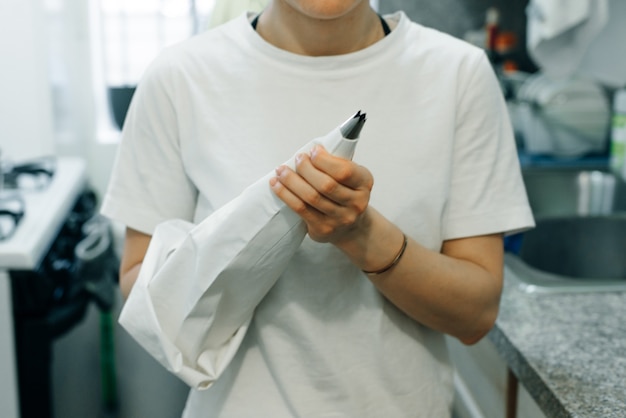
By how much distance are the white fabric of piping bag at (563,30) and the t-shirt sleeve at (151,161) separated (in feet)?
3.82

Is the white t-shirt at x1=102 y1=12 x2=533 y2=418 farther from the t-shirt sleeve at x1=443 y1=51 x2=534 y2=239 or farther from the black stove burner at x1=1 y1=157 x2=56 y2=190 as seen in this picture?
the black stove burner at x1=1 y1=157 x2=56 y2=190

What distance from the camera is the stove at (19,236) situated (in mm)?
1428

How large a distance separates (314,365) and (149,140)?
1.01ft

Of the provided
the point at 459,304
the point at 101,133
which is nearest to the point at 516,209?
the point at 459,304

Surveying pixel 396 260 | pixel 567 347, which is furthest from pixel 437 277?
pixel 567 347

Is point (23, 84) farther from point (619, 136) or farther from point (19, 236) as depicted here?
point (619, 136)

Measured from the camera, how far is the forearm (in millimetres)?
730

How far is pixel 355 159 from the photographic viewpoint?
81cm

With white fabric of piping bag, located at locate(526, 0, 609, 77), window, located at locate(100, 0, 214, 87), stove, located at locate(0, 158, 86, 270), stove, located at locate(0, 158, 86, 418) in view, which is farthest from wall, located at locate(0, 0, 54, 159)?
white fabric of piping bag, located at locate(526, 0, 609, 77)

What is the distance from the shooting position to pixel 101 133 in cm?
253

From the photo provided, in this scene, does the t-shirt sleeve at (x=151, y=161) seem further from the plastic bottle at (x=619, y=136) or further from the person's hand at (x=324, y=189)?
the plastic bottle at (x=619, y=136)

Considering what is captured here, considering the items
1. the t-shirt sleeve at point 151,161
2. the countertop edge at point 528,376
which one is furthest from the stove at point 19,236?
the countertop edge at point 528,376

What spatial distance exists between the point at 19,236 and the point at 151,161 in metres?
0.77

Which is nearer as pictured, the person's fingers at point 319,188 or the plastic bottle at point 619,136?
the person's fingers at point 319,188
